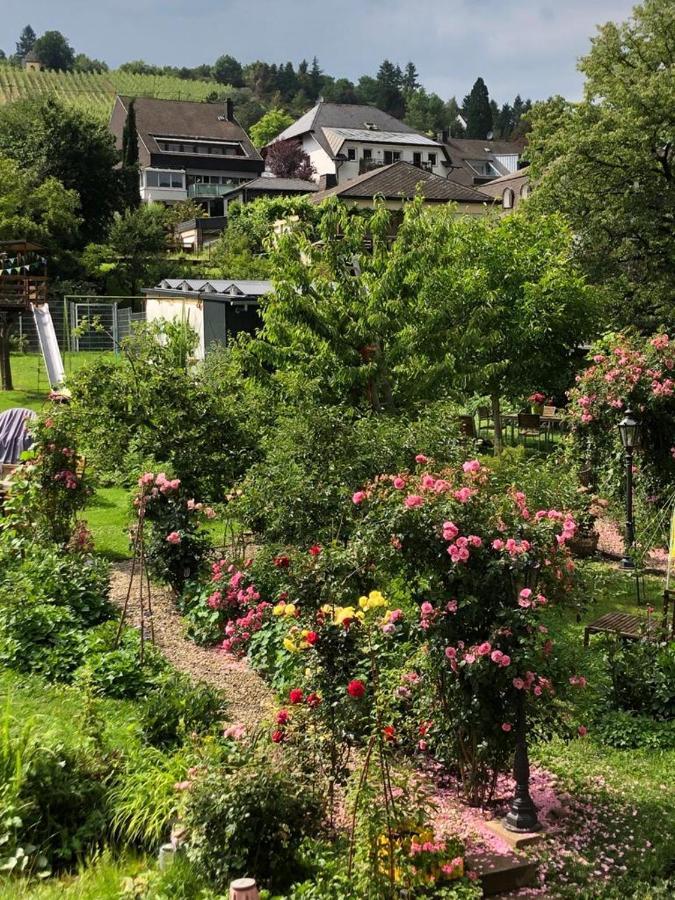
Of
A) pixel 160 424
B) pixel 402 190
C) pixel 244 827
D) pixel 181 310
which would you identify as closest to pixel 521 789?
pixel 244 827

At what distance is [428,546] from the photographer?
5.82 meters

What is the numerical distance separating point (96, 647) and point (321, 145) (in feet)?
246

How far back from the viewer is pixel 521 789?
5523 mm

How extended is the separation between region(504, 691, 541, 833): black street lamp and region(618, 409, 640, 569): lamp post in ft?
24.3

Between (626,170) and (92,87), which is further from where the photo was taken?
(92,87)

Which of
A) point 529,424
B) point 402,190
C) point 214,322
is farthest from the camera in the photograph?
point 402,190

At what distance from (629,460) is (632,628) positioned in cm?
425

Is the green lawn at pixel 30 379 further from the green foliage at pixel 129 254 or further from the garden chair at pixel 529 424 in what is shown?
the garden chair at pixel 529 424

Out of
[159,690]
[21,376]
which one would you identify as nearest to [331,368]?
[159,690]

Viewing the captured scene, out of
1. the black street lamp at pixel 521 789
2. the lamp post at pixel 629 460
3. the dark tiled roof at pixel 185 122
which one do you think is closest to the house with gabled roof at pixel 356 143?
the dark tiled roof at pixel 185 122

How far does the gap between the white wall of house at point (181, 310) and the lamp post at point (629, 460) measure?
1302 centimetres

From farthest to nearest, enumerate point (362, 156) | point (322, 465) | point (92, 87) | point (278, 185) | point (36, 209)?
point (92, 87)
point (362, 156)
point (278, 185)
point (36, 209)
point (322, 465)

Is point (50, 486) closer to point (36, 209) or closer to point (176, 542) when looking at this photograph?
point (176, 542)

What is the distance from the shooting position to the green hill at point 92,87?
111 m
